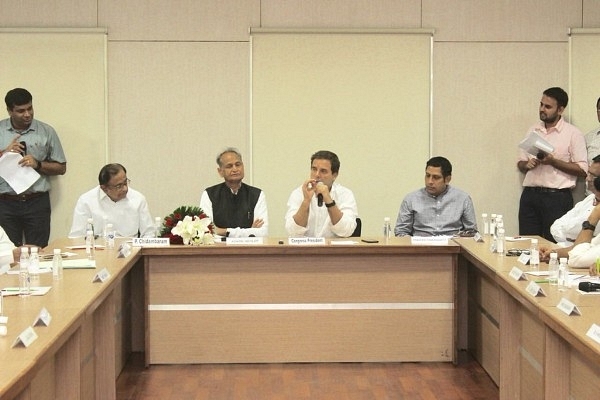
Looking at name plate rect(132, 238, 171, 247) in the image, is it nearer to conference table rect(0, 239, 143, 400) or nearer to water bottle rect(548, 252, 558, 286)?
conference table rect(0, 239, 143, 400)

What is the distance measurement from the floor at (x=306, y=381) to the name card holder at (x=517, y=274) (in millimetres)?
825

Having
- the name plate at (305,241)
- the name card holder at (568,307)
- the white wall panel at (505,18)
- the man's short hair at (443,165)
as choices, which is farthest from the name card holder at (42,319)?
the white wall panel at (505,18)

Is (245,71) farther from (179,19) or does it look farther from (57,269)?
(57,269)

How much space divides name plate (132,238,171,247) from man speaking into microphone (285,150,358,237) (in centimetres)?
97

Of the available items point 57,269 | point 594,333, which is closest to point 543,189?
point 57,269

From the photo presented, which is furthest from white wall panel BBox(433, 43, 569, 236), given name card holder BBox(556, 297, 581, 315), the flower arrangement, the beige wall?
name card holder BBox(556, 297, 581, 315)

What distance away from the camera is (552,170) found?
309 inches

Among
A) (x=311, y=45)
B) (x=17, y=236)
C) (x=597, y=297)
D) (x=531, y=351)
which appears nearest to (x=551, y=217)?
(x=311, y=45)

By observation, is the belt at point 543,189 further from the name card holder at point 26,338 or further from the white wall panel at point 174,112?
the name card holder at point 26,338

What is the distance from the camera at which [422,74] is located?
8.10m

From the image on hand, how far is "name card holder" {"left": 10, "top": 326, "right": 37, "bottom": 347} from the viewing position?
3113mm

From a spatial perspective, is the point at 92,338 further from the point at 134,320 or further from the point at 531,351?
the point at 531,351

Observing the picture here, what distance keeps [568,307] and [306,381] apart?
2081 millimetres

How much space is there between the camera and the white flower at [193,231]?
582cm
